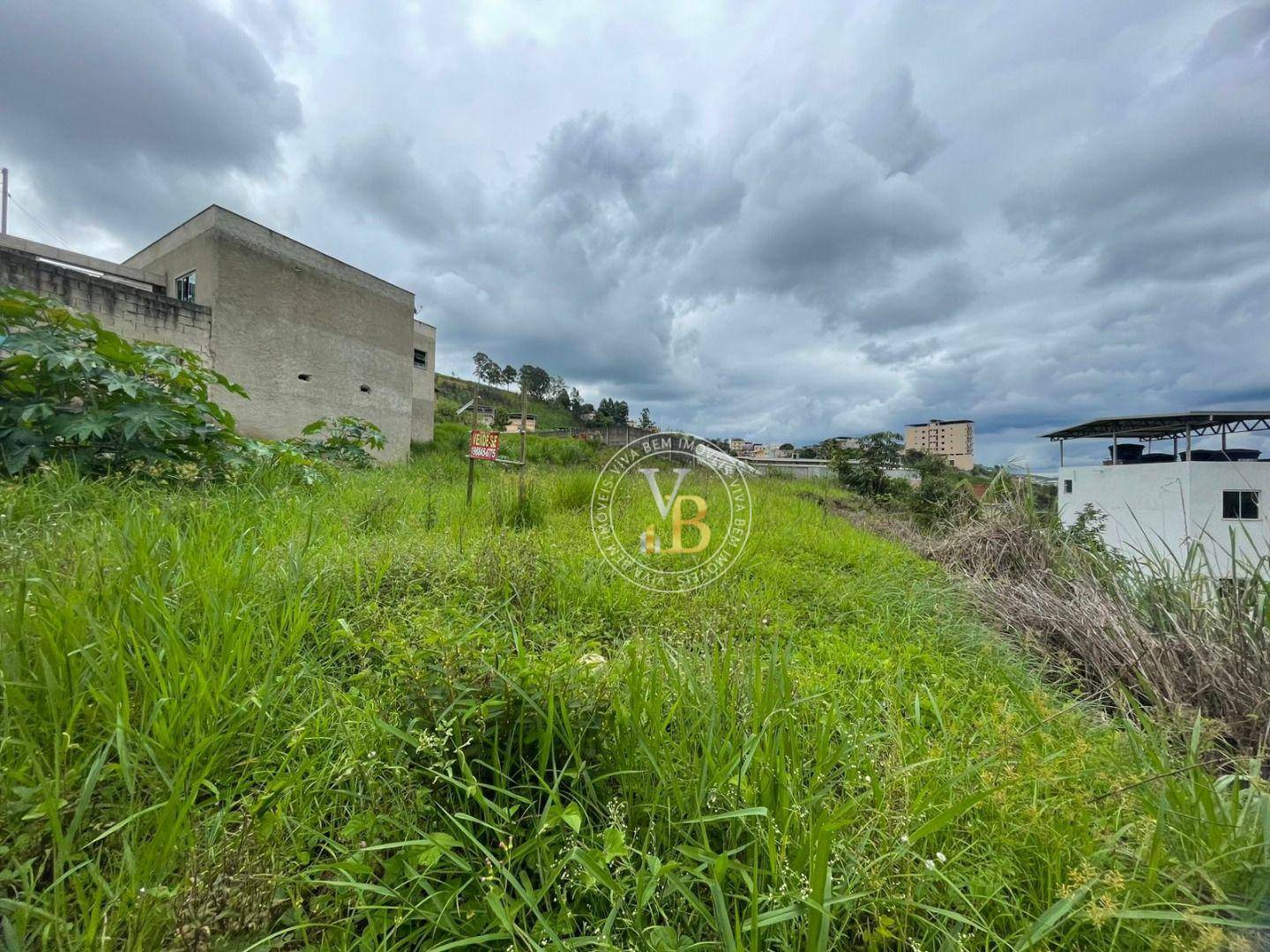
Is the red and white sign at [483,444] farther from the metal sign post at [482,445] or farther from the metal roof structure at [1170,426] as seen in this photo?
the metal roof structure at [1170,426]

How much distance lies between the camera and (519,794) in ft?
3.51

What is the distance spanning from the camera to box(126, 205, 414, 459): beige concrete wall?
29.1 feet

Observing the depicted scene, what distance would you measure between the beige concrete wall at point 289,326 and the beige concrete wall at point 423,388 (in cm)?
149

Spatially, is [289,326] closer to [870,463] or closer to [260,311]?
[260,311]

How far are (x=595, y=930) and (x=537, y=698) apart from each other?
0.46 m

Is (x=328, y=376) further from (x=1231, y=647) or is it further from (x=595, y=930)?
(x=1231, y=647)

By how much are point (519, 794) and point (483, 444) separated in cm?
300

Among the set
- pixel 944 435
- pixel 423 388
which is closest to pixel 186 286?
pixel 423 388

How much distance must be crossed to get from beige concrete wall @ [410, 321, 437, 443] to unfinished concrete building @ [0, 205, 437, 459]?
1.54 meters

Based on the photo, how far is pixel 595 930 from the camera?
2.71 feet

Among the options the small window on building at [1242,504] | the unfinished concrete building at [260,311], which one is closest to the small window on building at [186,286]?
the unfinished concrete building at [260,311]

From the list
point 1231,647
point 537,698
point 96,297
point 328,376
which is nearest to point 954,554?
point 1231,647

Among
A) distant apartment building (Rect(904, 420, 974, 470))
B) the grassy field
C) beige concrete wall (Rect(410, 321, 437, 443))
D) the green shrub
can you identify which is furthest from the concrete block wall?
distant apartment building (Rect(904, 420, 974, 470))

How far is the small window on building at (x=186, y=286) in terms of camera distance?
916 cm
